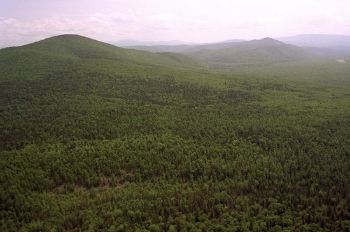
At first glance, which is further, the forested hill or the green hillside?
the forested hill

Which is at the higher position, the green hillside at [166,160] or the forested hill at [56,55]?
the forested hill at [56,55]

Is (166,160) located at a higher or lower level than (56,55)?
lower

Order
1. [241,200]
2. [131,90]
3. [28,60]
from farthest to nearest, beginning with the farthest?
[28,60]
[131,90]
[241,200]

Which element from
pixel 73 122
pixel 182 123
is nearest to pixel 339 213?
pixel 182 123

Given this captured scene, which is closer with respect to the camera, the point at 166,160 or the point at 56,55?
the point at 166,160

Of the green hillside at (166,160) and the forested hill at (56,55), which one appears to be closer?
the green hillside at (166,160)

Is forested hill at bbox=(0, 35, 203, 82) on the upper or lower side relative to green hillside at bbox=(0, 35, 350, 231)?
upper

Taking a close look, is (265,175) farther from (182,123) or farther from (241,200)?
(182,123)

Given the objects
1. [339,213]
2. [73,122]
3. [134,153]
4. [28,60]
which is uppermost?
[28,60]
